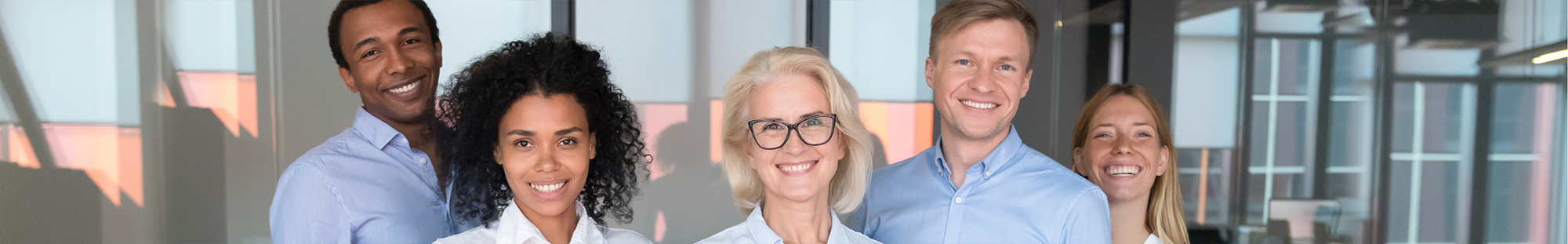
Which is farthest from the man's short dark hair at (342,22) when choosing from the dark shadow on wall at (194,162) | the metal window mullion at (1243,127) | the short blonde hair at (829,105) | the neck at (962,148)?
the metal window mullion at (1243,127)

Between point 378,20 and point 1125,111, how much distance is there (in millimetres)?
2576

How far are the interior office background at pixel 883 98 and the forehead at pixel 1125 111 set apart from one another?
1.83 m

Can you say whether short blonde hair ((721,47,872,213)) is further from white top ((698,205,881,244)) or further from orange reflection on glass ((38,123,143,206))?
orange reflection on glass ((38,123,143,206))

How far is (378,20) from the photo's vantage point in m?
2.27

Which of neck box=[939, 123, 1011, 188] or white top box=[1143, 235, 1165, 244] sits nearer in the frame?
neck box=[939, 123, 1011, 188]

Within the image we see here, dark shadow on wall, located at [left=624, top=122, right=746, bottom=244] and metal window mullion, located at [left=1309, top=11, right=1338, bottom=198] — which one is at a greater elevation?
metal window mullion, located at [left=1309, top=11, right=1338, bottom=198]

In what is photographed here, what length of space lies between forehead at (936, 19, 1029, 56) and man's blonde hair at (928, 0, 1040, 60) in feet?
0.04

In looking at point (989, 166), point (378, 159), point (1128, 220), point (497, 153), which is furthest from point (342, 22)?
point (1128, 220)

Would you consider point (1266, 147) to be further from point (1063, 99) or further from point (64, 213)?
point (64, 213)

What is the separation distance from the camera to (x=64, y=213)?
3748 millimetres

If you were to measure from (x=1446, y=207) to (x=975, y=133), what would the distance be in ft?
14.8

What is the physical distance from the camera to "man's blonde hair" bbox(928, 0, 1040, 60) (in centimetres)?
226

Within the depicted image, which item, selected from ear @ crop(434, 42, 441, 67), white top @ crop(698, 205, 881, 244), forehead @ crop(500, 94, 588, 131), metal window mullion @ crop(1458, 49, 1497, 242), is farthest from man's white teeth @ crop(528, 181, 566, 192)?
metal window mullion @ crop(1458, 49, 1497, 242)

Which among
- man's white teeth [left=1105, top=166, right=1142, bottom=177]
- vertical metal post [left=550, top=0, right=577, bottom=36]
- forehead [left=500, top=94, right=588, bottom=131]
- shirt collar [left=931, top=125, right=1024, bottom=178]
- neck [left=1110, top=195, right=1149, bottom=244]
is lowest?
neck [left=1110, top=195, right=1149, bottom=244]
